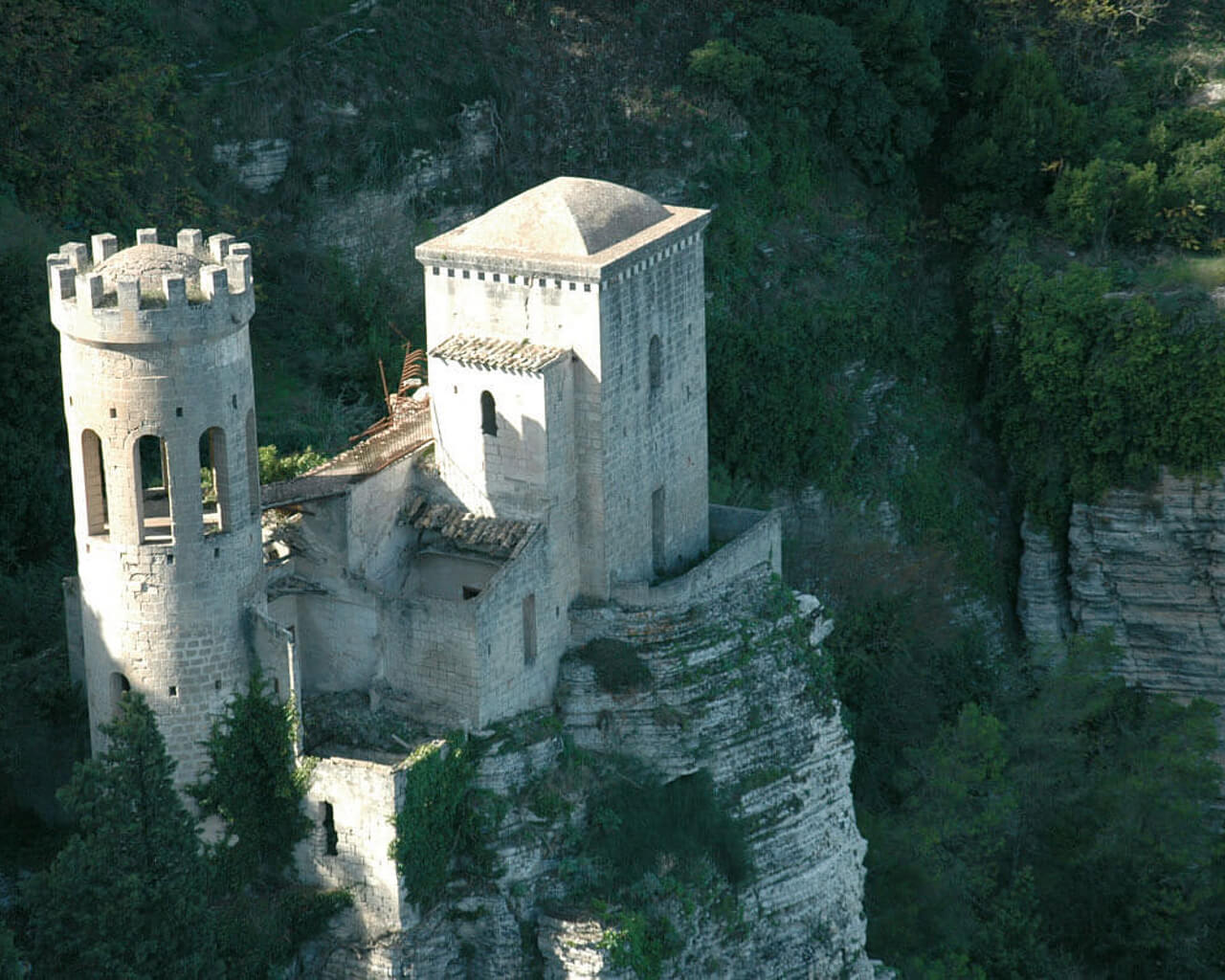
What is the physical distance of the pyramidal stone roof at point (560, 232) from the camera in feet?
118

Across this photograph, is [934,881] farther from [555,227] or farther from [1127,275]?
[1127,275]

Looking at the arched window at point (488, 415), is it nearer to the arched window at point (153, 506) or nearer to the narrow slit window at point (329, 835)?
the arched window at point (153, 506)

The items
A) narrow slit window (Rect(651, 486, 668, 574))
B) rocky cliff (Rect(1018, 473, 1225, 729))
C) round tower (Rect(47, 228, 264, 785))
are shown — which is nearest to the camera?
round tower (Rect(47, 228, 264, 785))

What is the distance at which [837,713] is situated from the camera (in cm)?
3944

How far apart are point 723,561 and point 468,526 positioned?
4748mm

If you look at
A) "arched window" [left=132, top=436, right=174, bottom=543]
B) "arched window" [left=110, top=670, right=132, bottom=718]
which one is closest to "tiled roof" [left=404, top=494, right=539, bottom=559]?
"arched window" [left=132, top=436, right=174, bottom=543]

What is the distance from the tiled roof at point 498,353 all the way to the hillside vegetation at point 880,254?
11.7 m

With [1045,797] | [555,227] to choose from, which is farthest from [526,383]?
[1045,797]

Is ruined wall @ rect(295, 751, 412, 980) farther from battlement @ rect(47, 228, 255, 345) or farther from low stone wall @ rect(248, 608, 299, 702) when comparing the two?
battlement @ rect(47, 228, 255, 345)

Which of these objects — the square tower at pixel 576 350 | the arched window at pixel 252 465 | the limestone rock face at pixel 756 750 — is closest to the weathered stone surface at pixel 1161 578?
the limestone rock face at pixel 756 750

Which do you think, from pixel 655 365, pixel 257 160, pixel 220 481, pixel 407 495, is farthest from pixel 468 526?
pixel 257 160

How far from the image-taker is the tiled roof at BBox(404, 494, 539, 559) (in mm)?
35938

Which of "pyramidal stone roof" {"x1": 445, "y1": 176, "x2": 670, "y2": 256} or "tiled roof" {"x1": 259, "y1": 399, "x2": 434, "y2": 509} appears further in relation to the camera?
"pyramidal stone roof" {"x1": 445, "y1": 176, "x2": 670, "y2": 256}

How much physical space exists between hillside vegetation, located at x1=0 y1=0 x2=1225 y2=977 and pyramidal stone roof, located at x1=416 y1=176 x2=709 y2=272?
11.7 metres
